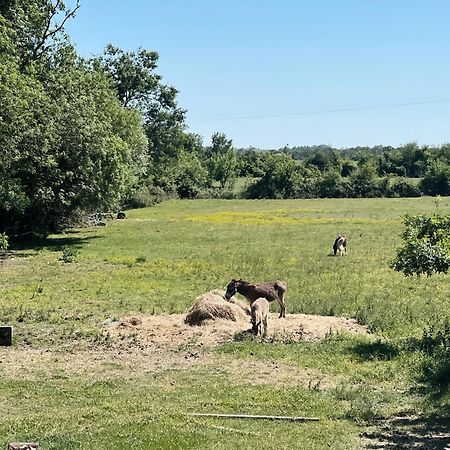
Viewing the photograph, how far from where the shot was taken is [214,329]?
59.1 ft

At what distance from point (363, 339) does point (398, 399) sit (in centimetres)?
478

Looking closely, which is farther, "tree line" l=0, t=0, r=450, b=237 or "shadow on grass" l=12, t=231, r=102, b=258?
"shadow on grass" l=12, t=231, r=102, b=258

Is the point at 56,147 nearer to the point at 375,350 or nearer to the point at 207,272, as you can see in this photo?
the point at 207,272

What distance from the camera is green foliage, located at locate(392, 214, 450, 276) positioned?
15.8 metres

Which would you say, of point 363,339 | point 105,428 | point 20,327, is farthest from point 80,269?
point 105,428

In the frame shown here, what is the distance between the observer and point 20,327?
19031 mm

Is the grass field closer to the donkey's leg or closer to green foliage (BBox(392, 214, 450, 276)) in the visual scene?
the donkey's leg

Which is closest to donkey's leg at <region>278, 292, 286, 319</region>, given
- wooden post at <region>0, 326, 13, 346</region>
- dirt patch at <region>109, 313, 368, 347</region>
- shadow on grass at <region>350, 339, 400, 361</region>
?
dirt patch at <region>109, 313, 368, 347</region>

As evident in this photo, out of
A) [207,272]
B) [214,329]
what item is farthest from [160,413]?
[207,272]

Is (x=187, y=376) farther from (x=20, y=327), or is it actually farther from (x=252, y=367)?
(x=20, y=327)

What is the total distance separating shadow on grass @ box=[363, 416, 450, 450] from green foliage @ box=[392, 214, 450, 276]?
5010 millimetres

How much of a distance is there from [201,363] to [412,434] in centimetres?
589

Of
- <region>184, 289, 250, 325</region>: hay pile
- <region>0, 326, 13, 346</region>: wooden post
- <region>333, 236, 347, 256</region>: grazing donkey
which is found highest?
<region>333, 236, 347, 256</region>: grazing donkey

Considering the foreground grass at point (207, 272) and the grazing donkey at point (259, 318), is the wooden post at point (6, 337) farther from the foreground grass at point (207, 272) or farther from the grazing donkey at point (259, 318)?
the grazing donkey at point (259, 318)
